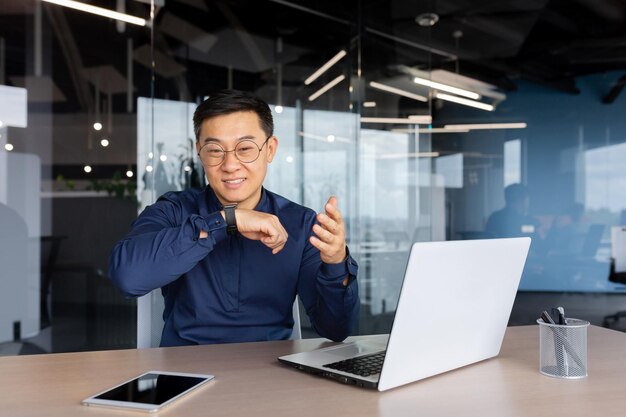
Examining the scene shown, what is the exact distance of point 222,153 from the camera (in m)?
1.70

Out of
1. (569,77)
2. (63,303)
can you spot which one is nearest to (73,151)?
(63,303)

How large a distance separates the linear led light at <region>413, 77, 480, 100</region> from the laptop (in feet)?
13.0

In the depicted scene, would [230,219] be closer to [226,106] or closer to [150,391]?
[226,106]

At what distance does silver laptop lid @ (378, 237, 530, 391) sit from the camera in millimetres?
971

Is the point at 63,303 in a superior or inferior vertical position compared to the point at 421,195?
inferior

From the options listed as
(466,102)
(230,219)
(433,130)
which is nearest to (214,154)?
(230,219)

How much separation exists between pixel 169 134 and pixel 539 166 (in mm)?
4217

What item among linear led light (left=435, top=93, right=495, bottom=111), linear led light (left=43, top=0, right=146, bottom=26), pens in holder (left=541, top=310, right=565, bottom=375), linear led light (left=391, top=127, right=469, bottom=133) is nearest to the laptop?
pens in holder (left=541, top=310, right=565, bottom=375)

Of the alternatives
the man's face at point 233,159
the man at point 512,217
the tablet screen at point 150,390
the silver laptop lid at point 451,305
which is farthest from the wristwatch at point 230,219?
the man at point 512,217

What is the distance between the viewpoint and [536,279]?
6.15 m

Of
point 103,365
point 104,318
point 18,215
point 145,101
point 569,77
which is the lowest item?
point 104,318

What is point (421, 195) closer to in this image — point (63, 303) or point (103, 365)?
point (63, 303)

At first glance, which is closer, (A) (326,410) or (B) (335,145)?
(A) (326,410)

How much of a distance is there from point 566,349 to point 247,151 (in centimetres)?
108
